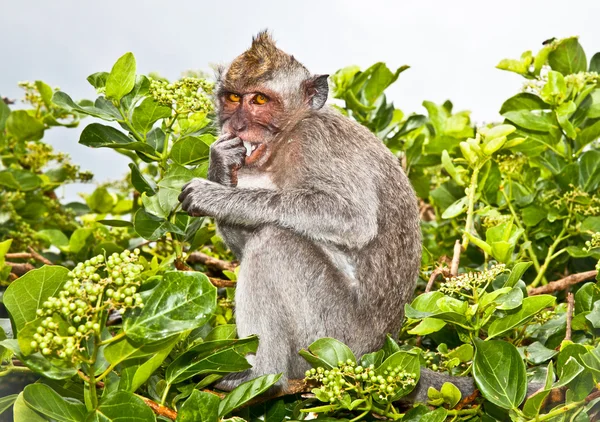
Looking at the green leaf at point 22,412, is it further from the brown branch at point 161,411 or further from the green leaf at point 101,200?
the green leaf at point 101,200

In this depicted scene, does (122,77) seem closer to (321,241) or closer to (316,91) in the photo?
(321,241)

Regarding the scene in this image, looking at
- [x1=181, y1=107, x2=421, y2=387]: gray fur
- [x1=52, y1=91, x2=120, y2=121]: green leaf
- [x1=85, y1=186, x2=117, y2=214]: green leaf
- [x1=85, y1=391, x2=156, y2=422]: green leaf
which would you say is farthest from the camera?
[x1=85, y1=186, x2=117, y2=214]: green leaf

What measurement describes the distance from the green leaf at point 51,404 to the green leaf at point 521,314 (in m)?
2.05

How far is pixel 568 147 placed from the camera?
600cm

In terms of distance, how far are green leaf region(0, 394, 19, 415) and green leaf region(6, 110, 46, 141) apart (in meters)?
3.57

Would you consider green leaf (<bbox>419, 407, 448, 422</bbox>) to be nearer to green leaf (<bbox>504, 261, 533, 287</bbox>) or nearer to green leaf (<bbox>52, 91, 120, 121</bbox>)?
green leaf (<bbox>504, 261, 533, 287</bbox>)

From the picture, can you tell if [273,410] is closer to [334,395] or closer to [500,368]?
[334,395]

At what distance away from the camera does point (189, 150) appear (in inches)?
196

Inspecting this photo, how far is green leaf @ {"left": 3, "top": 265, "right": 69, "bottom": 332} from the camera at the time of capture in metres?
3.33

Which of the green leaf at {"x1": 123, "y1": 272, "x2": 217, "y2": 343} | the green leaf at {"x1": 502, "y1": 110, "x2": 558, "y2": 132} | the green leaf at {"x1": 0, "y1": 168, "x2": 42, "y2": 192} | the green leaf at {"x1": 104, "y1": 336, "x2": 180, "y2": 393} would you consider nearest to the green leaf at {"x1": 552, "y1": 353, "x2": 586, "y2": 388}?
the green leaf at {"x1": 123, "y1": 272, "x2": 217, "y2": 343}

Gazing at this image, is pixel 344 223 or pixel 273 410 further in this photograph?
pixel 344 223

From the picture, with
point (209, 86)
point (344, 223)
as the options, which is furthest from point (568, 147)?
point (209, 86)

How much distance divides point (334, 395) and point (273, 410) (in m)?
0.89

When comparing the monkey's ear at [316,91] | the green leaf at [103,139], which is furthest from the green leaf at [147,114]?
the monkey's ear at [316,91]
